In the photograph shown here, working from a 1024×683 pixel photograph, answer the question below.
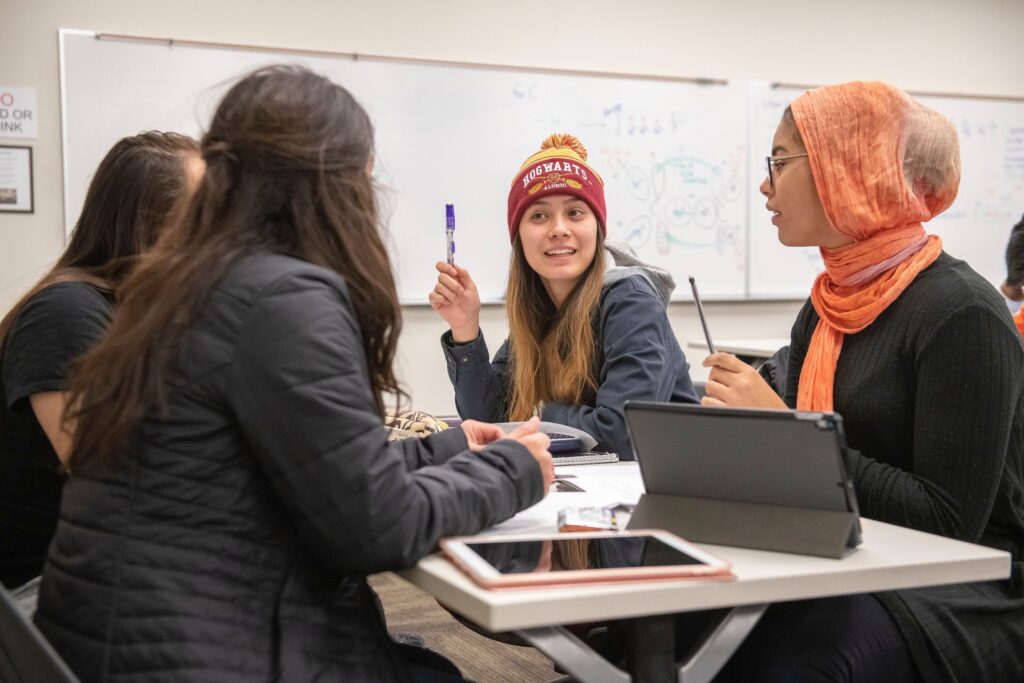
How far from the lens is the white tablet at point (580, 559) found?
1.00m

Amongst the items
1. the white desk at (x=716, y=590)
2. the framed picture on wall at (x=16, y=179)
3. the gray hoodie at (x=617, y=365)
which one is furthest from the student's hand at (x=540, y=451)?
the framed picture on wall at (x=16, y=179)

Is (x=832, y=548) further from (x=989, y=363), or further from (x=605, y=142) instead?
(x=605, y=142)

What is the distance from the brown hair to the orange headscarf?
62 cm

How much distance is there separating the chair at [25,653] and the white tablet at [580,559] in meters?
0.38

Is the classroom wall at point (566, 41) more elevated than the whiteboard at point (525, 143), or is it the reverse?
the classroom wall at point (566, 41)

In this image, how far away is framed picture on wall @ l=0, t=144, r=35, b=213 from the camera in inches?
154

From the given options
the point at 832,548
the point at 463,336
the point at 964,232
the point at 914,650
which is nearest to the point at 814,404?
the point at 914,650

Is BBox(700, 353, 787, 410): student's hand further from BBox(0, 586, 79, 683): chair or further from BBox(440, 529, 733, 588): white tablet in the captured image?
BBox(0, 586, 79, 683): chair

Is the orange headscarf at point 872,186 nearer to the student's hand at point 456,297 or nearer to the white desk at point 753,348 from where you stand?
the student's hand at point 456,297

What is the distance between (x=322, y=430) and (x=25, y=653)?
34 centimetres

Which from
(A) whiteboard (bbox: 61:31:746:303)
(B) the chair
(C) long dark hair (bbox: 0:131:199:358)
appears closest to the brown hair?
(C) long dark hair (bbox: 0:131:199:358)

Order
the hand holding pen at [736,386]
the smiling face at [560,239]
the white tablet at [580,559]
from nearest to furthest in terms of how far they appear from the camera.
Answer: the white tablet at [580,559]
the hand holding pen at [736,386]
the smiling face at [560,239]

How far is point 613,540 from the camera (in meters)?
1.14

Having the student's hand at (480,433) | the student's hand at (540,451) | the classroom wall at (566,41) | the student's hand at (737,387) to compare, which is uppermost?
the classroom wall at (566,41)
